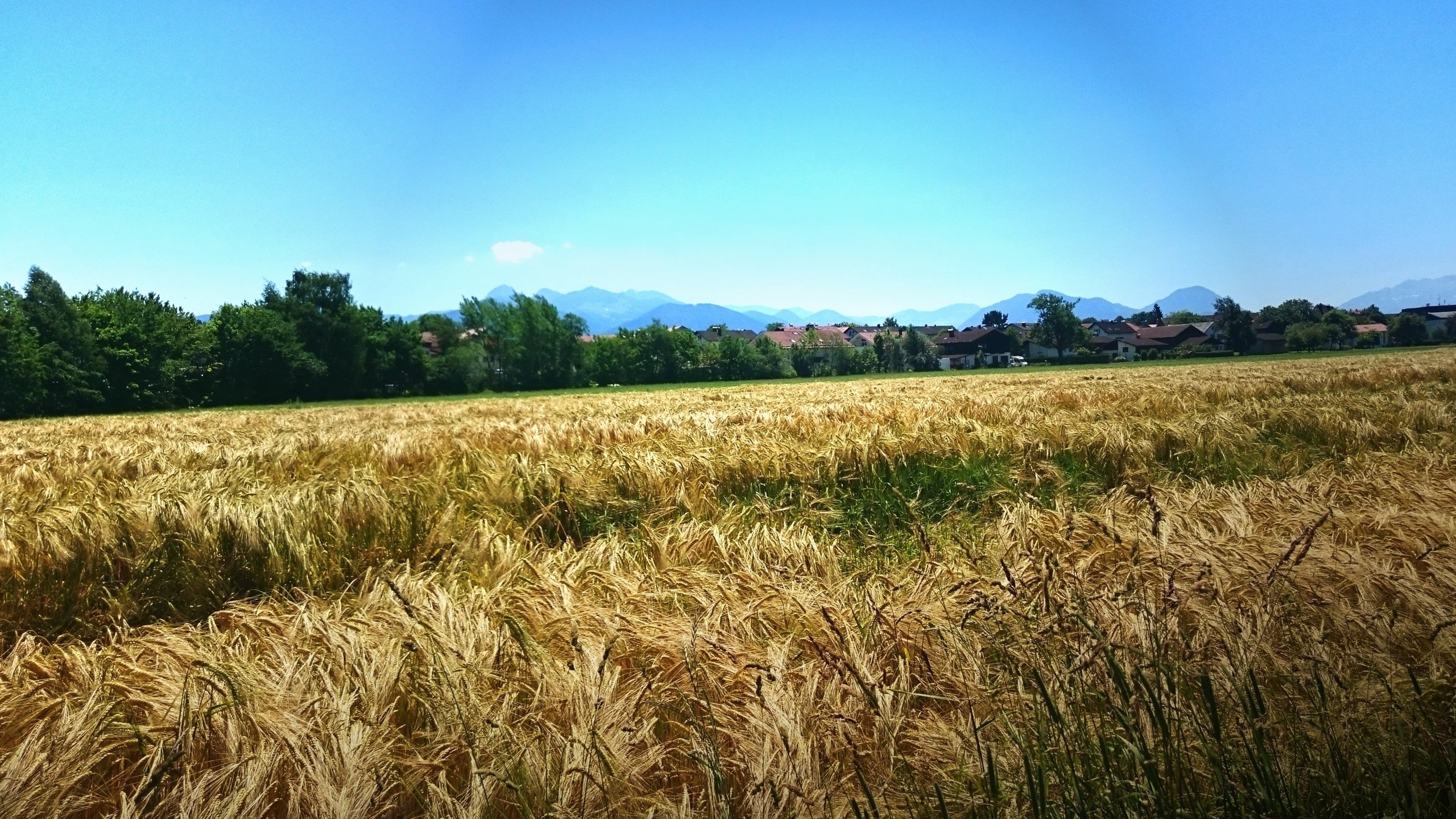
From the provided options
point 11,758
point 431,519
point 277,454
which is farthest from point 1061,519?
point 277,454

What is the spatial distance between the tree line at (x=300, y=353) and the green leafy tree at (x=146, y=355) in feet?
0.42

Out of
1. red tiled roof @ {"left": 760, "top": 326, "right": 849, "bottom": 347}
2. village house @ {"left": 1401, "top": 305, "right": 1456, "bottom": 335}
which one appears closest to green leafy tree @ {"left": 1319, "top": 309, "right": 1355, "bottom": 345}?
village house @ {"left": 1401, "top": 305, "right": 1456, "bottom": 335}

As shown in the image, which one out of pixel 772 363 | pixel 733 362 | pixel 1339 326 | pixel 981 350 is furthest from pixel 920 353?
pixel 1339 326

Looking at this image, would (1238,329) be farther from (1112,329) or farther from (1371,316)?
(1371,316)

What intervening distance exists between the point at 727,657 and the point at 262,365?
3085 inches

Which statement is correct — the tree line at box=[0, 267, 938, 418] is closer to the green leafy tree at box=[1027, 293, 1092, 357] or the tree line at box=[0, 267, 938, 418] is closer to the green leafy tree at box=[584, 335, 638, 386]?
the green leafy tree at box=[584, 335, 638, 386]

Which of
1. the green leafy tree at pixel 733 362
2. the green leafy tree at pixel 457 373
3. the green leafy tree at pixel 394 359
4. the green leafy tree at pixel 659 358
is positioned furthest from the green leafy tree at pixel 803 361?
the green leafy tree at pixel 394 359

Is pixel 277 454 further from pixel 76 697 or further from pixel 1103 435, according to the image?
pixel 1103 435

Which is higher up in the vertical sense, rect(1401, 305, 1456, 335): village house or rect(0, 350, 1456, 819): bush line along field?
rect(1401, 305, 1456, 335): village house

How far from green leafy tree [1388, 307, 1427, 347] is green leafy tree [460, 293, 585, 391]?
13185cm

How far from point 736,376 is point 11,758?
325ft

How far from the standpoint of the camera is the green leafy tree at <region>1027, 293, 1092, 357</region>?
145m

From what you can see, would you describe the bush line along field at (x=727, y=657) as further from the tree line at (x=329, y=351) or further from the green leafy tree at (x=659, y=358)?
the green leafy tree at (x=659, y=358)

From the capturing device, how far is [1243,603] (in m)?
2.49
